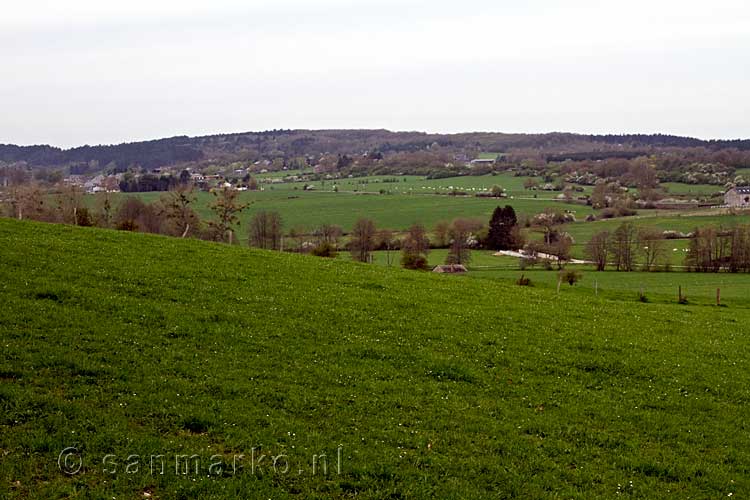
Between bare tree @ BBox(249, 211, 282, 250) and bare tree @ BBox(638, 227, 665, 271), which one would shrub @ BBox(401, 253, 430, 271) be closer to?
bare tree @ BBox(249, 211, 282, 250)

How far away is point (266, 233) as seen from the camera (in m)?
71.5

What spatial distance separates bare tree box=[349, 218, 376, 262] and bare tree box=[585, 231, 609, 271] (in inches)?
911

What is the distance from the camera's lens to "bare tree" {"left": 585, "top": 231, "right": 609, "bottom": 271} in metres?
70.1

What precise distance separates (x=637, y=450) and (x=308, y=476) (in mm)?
5471

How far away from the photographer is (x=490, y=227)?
8231cm

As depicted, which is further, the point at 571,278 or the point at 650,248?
the point at 650,248

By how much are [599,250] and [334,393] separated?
6329cm

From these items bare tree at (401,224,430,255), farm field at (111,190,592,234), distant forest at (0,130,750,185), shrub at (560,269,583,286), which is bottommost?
shrub at (560,269,583,286)

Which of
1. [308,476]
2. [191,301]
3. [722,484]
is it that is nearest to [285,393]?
[308,476]

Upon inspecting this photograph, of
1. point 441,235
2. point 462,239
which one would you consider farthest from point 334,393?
point 441,235

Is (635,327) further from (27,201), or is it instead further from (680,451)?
(27,201)

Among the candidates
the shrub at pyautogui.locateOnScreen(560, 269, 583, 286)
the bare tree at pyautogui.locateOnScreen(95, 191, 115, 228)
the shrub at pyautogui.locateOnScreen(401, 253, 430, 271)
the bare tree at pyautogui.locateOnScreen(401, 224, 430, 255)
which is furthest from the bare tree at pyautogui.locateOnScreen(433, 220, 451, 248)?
the bare tree at pyautogui.locateOnScreen(95, 191, 115, 228)

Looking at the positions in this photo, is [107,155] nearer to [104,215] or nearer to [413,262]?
[104,215]

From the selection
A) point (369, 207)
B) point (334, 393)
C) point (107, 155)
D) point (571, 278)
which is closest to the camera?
point (334, 393)
